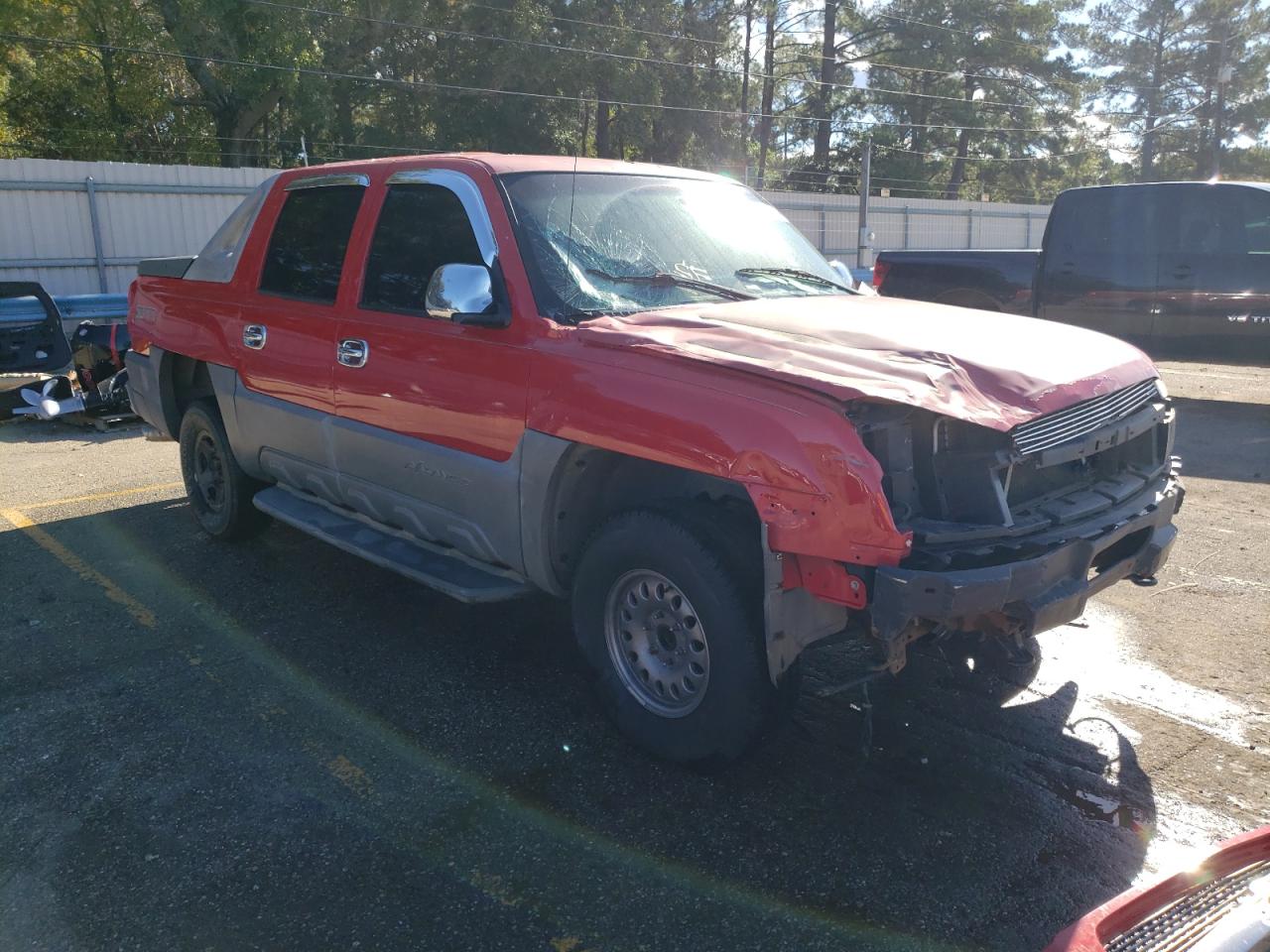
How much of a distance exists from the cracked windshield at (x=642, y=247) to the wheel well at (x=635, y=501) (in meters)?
0.58

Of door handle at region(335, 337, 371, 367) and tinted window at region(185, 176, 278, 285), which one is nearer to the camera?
door handle at region(335, 337, 371, 367)

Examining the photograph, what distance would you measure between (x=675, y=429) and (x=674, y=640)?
2.57 ft

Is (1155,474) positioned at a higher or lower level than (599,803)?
higher

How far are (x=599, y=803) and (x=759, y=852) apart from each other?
1.88 feet

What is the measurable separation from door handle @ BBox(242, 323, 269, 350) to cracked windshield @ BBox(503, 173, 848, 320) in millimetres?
1816

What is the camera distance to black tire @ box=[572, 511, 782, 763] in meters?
3.31

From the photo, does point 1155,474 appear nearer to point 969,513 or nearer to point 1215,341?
point 969,513

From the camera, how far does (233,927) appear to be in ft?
9.41

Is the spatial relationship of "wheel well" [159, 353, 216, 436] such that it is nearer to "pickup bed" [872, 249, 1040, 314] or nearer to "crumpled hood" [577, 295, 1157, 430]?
"crumpled hood" [577, 295, 1157, 430]

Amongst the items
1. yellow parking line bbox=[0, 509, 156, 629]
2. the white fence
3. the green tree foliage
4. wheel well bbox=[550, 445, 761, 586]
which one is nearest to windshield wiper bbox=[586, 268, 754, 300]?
Result: wheel well bbox=[550, 445, 761, 586]

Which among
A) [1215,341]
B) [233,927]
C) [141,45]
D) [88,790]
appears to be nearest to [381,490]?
[88,790]

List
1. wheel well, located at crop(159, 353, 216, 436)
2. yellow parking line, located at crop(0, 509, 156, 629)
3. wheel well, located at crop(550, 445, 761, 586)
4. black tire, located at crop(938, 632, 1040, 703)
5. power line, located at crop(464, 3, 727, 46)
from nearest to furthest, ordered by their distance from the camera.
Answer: wheel well, located at crop(550, 445, 761, 586) → black tire, located at crop(938, 632, 1040, 703) → yellow parking line, located at crop(0, 509, 156, 629) → wheel well, located at crop(159, 353, 216, 436) → power line, located at crop(464, 3, 727, 46)

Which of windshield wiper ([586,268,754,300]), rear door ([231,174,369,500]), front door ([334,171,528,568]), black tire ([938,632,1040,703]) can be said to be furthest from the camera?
rear door ([231,174,369,500])

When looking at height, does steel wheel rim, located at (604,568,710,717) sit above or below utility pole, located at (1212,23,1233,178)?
below
